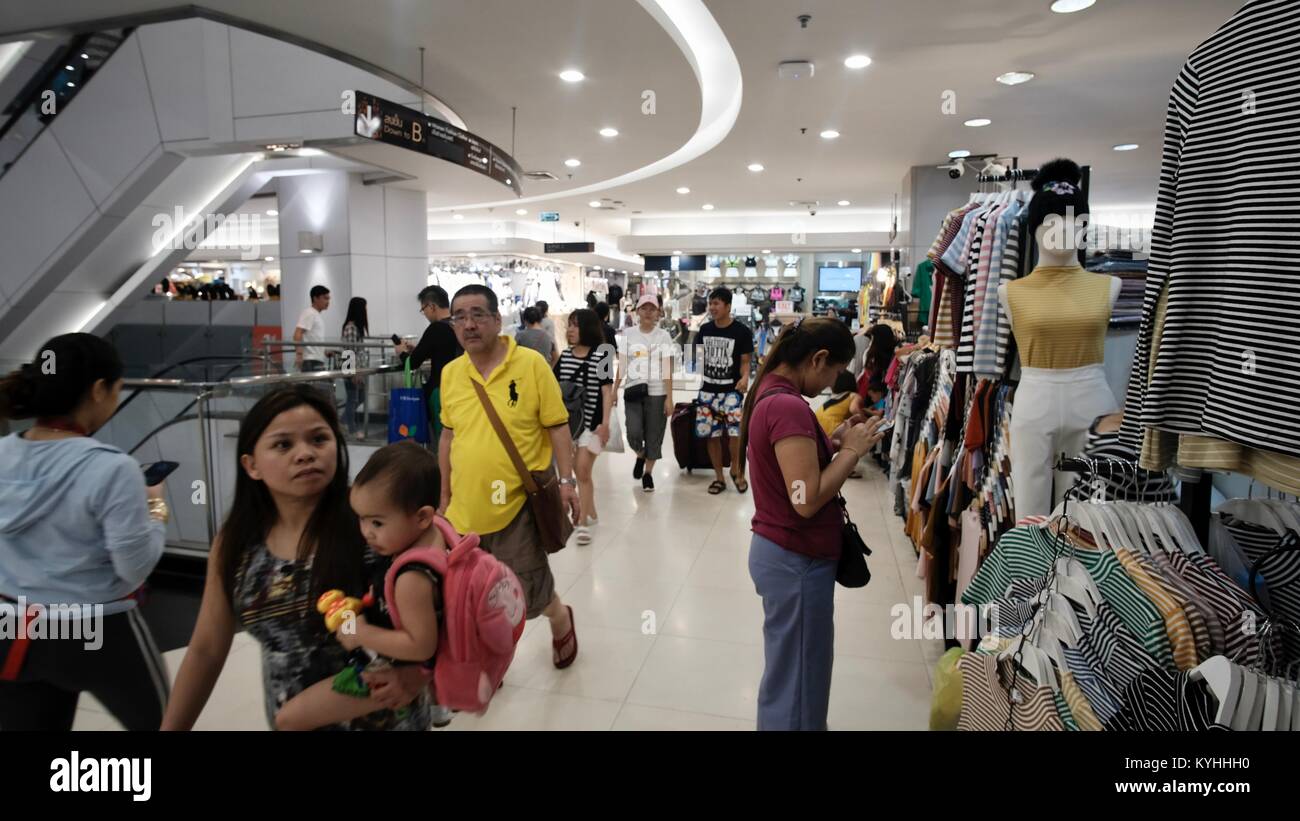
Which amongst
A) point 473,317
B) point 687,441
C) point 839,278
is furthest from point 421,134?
point 839,278

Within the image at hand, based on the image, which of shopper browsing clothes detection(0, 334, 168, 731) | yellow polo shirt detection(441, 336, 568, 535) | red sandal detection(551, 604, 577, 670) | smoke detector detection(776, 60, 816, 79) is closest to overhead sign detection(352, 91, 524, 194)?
smoke detector detection(776, 60, 816, 79)

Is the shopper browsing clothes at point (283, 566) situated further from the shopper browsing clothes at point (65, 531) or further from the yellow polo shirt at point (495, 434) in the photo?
the yellow polo shirt at point (495, 434)

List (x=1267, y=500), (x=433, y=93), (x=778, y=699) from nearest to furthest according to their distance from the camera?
(x=1267, y=500) → (x=778, y=699) → (x=433, y=93)

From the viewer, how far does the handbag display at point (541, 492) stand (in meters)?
2.82

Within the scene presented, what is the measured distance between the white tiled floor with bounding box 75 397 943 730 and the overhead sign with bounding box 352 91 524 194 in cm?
360

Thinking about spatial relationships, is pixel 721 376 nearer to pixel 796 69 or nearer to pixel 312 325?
pixel 796 69

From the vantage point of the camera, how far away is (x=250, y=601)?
139 cm

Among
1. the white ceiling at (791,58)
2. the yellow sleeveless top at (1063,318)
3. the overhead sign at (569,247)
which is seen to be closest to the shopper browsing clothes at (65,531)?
the yellow sleeveless top at (1063,318)

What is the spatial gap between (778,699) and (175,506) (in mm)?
4849

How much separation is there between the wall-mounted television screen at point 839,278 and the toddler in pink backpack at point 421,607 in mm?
20704

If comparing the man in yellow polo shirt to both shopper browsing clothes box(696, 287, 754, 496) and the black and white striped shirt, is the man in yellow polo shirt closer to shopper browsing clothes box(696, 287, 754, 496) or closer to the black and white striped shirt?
the black and white striped shirt

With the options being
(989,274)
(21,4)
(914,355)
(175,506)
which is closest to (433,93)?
(21,4)

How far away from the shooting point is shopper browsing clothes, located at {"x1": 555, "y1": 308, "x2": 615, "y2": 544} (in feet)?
17.8

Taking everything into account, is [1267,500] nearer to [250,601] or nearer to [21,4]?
[250,601]
